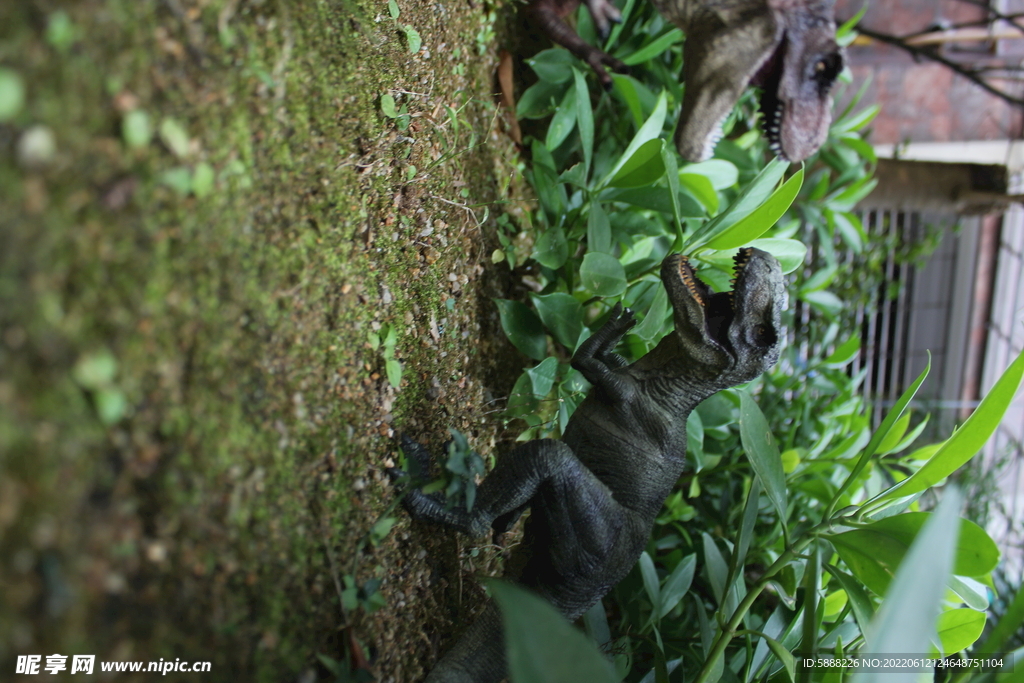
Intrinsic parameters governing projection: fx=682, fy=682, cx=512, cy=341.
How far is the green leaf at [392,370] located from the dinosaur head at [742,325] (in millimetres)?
560

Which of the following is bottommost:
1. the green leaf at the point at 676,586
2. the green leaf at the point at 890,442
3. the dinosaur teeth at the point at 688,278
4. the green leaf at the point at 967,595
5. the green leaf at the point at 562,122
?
the green leaf at the point at 676,586

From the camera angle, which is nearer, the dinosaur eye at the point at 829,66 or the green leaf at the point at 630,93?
the dinosaur eye at the point at 829,66

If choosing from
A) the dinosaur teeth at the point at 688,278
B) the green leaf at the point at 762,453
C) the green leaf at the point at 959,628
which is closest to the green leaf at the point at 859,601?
the green leaf at the point at 762,453

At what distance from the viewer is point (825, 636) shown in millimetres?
1458

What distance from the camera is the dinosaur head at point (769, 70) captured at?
55.5 inches

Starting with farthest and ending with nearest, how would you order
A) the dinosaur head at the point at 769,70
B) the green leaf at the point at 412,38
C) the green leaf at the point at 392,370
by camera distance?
the dinosaur head at the point at 769,70 < the green leaf at the point at 412,38 < the green leaf at the point at 392,370

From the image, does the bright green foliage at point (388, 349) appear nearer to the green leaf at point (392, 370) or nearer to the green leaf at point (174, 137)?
the green leaf at point (392, 370)

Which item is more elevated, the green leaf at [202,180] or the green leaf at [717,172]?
the green leaf at [717,172]

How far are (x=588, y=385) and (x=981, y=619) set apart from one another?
0.90 metres

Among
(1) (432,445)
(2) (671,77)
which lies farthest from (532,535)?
(2) (671,77)

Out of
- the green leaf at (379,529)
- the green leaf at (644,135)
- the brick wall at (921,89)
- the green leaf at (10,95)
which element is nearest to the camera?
the green leaf at (10,95)

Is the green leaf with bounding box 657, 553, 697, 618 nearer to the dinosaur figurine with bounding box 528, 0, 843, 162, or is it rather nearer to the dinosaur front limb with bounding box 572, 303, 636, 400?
the dinosaur front limb with bounding box 572, 303, 636, 400

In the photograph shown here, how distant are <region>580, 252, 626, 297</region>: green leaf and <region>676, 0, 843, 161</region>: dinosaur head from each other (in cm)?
29

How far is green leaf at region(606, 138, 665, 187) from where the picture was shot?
4.86ft
